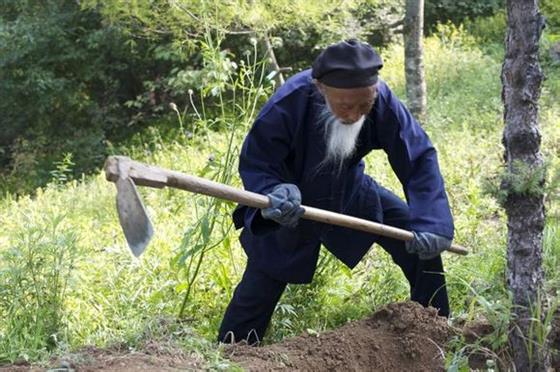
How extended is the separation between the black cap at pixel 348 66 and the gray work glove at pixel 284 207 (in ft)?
1.56

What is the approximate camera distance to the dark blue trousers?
3.61 metres

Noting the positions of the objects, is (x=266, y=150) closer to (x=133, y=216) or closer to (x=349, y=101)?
(x=349, y=101)

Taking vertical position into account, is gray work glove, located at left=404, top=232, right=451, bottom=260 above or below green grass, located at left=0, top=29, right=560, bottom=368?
above

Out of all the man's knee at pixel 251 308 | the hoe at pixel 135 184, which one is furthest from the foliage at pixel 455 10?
the hoe at pixel 135 184

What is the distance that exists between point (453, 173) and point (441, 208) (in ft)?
8.38

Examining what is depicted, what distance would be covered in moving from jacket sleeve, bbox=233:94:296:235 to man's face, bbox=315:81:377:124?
22 centimetres

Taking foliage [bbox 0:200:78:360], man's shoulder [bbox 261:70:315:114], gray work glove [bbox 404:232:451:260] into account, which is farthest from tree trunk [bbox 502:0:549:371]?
foliage [bbox 0:200:78:360]

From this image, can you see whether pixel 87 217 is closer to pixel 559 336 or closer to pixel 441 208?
pixel 441 208

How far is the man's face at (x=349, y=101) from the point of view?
10.4ft

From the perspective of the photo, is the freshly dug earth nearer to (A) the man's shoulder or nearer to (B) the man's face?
(B) the man's face

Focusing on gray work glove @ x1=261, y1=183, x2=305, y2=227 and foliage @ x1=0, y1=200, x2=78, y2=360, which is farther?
foliage @ x1=0, y1=200, x2=78, y2=360

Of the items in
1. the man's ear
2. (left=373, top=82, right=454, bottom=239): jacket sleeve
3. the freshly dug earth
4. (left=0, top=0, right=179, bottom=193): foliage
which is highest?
the man's ear

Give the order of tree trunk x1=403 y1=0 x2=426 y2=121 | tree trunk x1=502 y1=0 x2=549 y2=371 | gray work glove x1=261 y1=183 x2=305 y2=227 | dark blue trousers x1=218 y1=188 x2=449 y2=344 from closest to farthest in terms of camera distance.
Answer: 1. tree trunk x1=502 y1=0 x2=549 y2=371
2. gray work glove x1=261 y1=183 x2=305 y2=227
3. dark blue trousers x1=218 y1=188 x2=449 y2=344
4. tree trunk x1=403 y1=0 x2=426 y2=121

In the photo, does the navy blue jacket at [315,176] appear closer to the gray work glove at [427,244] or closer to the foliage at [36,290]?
the gray work glove at [427,244]
